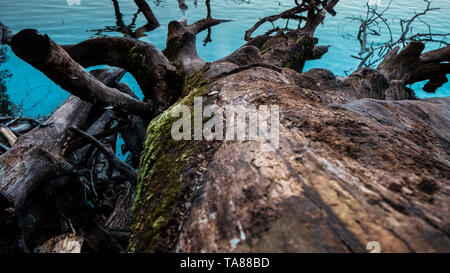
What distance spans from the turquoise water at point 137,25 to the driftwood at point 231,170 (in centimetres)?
367

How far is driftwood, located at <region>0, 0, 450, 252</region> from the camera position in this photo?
74 cm

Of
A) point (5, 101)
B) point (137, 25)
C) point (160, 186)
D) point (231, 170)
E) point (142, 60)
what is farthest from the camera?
point (137, 25)

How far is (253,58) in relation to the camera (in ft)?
11.1

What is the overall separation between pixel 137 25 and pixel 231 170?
1083 centimetres

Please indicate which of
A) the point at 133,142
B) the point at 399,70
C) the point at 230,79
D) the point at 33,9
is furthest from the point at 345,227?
the point at 33,9

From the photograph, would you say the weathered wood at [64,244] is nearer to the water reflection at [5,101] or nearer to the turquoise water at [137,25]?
the water reflection at [5,101]

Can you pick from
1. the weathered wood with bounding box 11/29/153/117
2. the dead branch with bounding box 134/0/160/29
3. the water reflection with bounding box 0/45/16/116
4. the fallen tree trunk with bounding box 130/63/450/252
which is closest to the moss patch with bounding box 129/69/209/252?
the fallen tree trunk with bounding box 130/63/450/252

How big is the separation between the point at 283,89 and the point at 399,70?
11.8 feet

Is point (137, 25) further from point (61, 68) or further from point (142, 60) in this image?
point (61, 68)

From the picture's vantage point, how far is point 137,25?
31.6 feet

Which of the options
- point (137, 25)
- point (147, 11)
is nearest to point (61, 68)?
point (147, 11)

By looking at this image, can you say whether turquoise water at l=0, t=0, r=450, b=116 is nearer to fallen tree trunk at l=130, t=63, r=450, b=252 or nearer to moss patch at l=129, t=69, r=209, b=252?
moss patch at l=129, t=69, r=209, b=252

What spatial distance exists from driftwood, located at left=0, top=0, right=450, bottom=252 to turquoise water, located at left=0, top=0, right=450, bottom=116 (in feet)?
12.0
